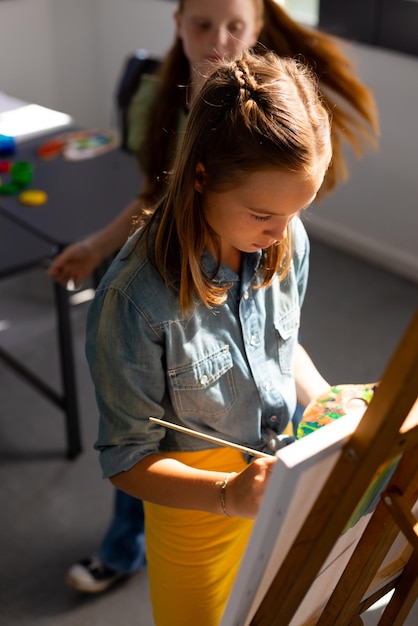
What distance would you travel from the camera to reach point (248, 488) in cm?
93

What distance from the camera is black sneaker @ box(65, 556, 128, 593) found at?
76.7 inches

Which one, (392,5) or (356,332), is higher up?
(392,5)

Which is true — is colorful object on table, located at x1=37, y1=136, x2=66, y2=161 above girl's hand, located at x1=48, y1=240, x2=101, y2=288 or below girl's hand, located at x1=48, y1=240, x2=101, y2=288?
below

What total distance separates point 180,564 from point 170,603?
0.07 metres

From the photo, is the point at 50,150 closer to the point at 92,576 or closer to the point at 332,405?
the point at 92,576

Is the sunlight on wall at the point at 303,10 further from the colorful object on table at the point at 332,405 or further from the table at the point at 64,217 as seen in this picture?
the colorful object on table at the point at 332,405

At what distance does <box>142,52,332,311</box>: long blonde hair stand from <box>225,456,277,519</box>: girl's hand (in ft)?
0.76

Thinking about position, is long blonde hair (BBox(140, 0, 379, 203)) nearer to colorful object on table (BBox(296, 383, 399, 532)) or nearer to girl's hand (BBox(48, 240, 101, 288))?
girl's hand (BBox(48, 240, 101, 288))

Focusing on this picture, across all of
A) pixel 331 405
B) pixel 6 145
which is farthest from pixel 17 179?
pixel 331 405

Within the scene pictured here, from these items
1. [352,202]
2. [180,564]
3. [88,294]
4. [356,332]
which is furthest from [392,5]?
[180,564]

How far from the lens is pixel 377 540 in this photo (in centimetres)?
92

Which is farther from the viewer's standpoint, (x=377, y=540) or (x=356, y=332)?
(x=356, y=332)

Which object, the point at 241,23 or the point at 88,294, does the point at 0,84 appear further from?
the point at 241,23

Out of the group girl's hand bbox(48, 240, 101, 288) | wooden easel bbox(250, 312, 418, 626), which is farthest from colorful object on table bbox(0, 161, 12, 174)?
wooden easel bbox(250, 312, 418, 626)
